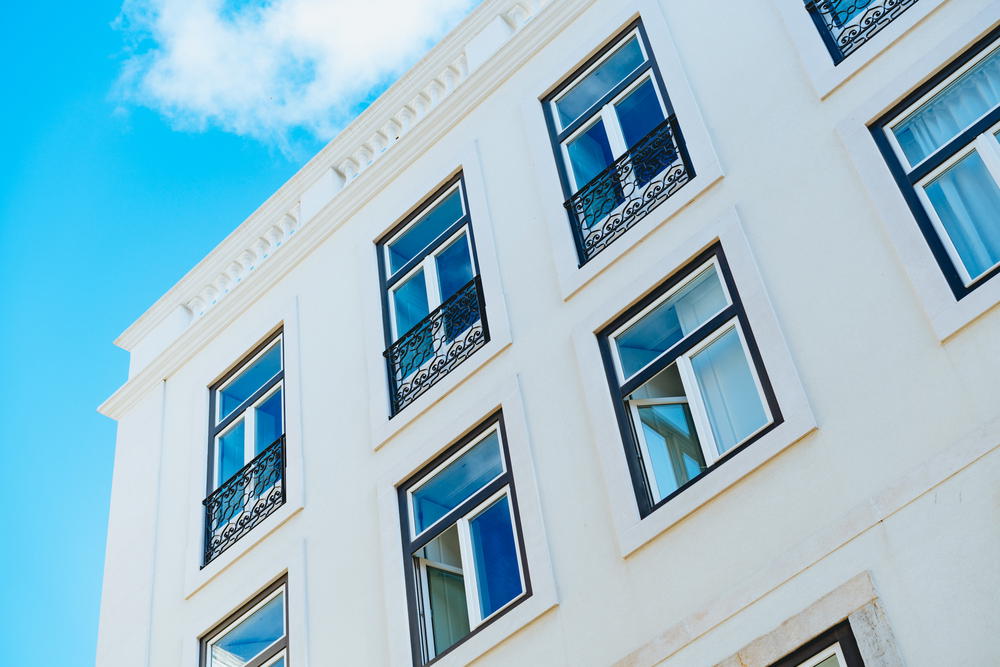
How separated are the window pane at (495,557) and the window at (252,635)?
2018 millimetres

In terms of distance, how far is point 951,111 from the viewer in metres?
9.23

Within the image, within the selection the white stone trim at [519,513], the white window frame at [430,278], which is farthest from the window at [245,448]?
the white stone trim at [519,513]

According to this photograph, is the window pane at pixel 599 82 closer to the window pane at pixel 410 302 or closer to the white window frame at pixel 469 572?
the window pane at pixel 410 302

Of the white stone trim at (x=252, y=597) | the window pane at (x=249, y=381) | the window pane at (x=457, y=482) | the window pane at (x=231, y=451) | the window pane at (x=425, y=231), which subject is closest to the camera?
the window pane at (x=457, y=482)

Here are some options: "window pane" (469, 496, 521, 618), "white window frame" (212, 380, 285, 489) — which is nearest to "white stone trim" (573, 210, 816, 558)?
"window pane" (469, 496, 521, 618)

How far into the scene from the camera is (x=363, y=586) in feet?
35.1

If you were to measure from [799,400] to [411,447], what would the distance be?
366cm

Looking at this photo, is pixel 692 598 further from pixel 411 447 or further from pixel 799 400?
pixel 411 447

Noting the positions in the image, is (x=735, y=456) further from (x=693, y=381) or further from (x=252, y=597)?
(x=252, y=597)

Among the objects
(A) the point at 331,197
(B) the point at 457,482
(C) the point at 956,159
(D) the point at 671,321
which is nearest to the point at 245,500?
(B) the point at 457,482

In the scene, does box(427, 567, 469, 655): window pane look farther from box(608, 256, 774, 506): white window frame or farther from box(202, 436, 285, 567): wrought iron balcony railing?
box(202, 436, 285, 567): wrought iron balcony railing

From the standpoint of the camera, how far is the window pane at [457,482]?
10.5 m

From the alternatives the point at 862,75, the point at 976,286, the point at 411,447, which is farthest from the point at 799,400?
the point at 411,447

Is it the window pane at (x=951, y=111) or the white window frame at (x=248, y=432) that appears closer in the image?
the window pane at (x=951, y=111)
